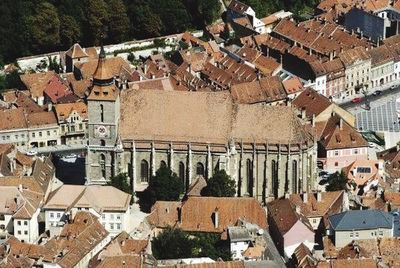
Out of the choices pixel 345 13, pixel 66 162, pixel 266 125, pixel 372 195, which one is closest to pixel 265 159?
pixel 266 125

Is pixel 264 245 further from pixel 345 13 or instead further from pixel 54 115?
pixel 345 13

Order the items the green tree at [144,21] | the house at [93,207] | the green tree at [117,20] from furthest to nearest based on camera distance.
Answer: the green tree at [144,21] → the green tree at [117,20] → the house at [93,207]

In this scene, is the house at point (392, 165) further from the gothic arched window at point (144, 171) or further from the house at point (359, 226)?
the gothic arched window at point (144, 171)

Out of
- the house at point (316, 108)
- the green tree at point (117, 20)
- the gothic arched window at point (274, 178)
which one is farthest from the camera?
the green tree at point (117, 20)

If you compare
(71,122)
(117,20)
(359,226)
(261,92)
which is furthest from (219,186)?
(117,20)

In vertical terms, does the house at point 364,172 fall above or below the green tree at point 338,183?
above

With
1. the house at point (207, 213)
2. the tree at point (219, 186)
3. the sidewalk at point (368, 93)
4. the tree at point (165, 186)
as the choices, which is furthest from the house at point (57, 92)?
the house at point (207, 213)

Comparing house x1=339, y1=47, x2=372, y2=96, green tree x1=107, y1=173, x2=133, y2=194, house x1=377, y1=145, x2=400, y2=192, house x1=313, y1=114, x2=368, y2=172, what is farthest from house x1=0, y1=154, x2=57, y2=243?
house x1=339, y1=47, x2=372, y2=96
